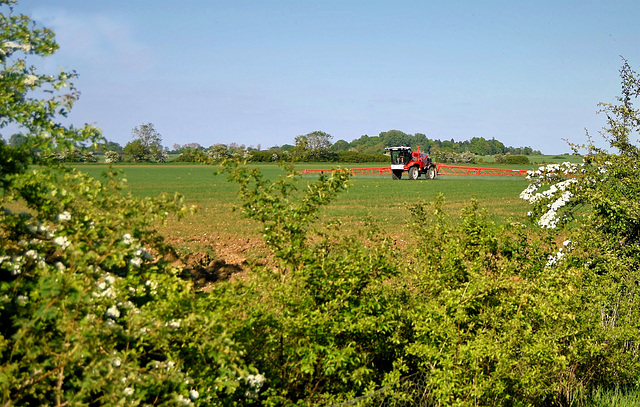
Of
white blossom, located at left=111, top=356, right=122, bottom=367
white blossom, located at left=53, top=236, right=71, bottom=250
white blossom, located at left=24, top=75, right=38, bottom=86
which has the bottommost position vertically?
white blossom, located at left=111, top=356, right=122, bottom=367

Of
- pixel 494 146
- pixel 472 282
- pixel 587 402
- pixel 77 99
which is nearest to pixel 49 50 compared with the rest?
pixel 77 99

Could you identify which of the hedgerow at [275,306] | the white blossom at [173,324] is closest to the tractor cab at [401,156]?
the hedgerow at [275,306]

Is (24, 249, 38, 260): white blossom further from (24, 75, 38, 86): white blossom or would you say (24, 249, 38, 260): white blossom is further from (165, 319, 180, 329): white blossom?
(24, 75, 38, 86): white blossom

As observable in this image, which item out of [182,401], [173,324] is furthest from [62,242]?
[182,401]

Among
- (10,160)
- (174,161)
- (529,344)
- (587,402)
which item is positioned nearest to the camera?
(10,160)

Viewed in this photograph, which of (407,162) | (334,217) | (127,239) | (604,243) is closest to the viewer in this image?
(127,239)

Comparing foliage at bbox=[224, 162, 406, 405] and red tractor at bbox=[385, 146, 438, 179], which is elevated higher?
red tractor at bbox=[385, 146, 438, 179]

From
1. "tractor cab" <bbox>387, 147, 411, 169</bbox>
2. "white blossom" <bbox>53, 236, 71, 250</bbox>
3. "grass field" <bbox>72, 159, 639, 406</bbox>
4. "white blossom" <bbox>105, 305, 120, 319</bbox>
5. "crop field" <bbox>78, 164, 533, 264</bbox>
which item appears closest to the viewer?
"white blossom" <bbox>105, 305, 120, 319</bbox>

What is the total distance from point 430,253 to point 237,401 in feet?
9.67

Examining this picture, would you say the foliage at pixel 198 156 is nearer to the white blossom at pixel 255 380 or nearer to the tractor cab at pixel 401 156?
the white blossom at pixel 255 380

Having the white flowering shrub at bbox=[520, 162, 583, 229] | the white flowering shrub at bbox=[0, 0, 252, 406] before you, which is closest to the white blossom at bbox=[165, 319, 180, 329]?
the white flowering shrub at bbox=[0, 0, 252, 406]

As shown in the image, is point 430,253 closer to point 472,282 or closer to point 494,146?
point 472,282

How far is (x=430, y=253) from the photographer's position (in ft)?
19.6

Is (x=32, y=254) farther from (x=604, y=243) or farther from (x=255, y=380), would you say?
(x=604, y=243)
